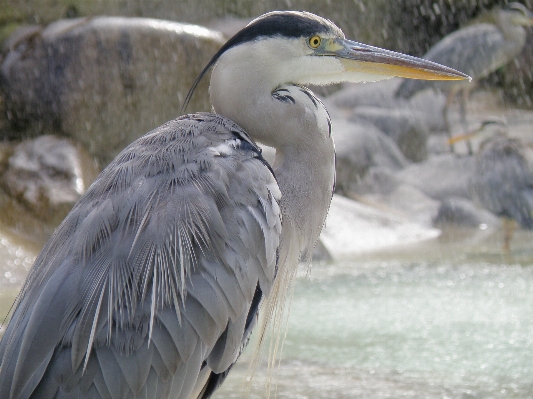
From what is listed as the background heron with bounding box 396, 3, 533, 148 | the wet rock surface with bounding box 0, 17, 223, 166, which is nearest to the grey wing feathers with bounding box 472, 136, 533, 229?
the wet rock surface with bounding box 0, 17, 223, 166

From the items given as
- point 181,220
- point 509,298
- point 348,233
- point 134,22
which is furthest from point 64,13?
point 181,220

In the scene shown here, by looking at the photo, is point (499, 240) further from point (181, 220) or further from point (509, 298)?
point (181, 220)

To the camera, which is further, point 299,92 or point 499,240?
point 499,240

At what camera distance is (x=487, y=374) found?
332cm

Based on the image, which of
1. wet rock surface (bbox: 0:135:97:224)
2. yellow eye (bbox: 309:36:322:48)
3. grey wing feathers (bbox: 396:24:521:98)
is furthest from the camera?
grey wing feathers (bbox: 396:24:521:98)

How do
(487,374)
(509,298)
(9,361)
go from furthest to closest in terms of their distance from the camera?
1. (509,298)
2. (487,374)
3. (9,361)

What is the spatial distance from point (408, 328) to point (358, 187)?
478cm

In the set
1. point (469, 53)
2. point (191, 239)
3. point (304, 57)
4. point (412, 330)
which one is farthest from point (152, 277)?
point (469, 53)

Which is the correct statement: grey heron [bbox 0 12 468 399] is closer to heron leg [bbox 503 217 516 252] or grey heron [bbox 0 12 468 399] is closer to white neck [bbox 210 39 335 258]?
white neck [bbox 210 39 335 258]

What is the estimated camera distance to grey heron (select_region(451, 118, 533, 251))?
7094 mm

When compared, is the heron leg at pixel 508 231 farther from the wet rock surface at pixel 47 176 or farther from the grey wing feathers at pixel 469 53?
the grey wing feathers at pixel 469 53

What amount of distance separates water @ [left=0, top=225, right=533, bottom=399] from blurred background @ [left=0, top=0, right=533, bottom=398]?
0.05 feet

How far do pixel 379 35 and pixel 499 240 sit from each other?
22.1ft

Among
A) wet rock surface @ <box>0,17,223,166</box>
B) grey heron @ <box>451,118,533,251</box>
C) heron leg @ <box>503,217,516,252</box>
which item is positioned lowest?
heron leg @ <box>503,217,516,252</box>
